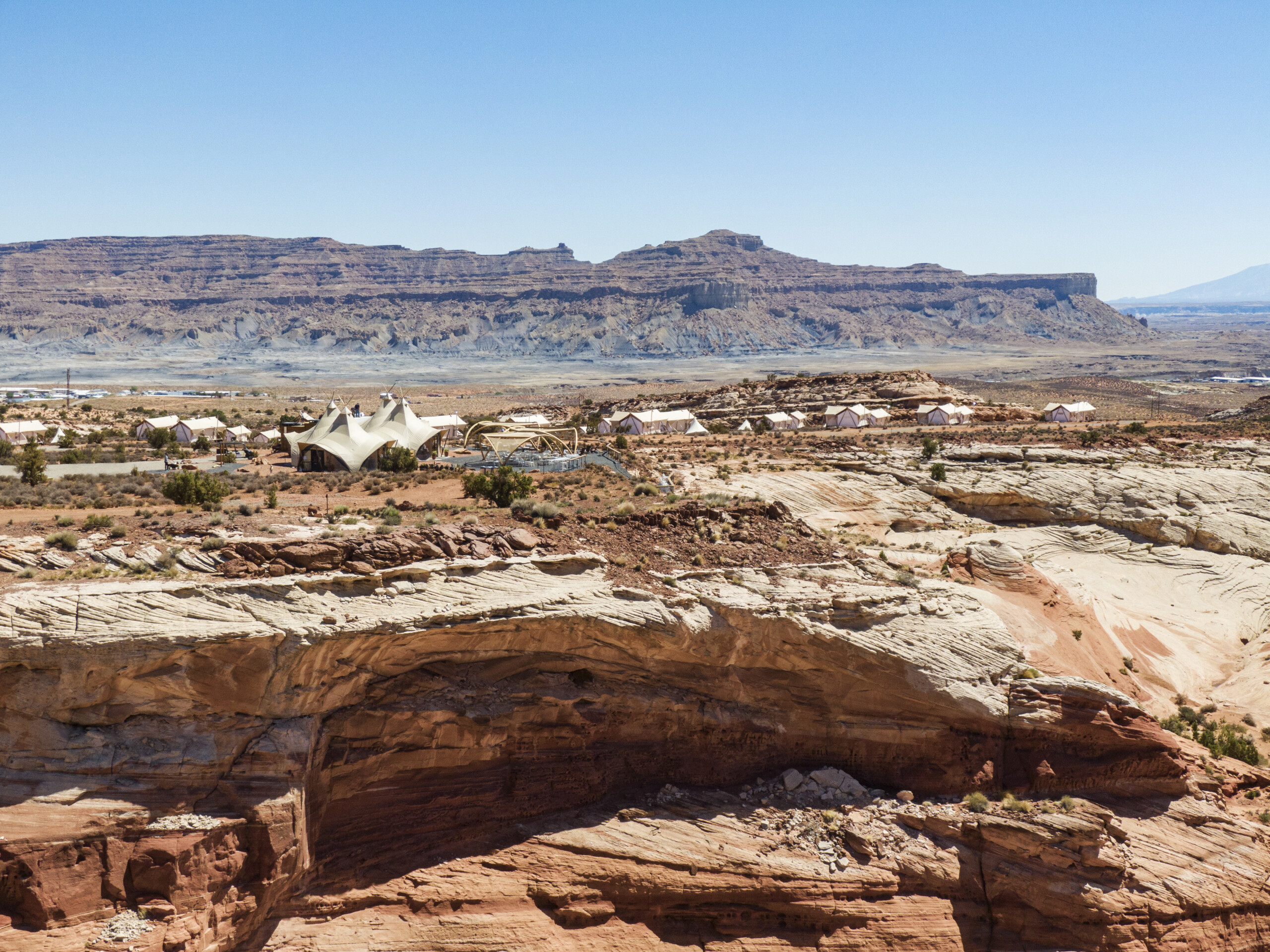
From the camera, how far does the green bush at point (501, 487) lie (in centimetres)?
2381

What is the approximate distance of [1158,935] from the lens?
1684 centimetres

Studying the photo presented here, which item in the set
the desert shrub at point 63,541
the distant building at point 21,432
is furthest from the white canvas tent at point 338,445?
the distant building at point 21,432

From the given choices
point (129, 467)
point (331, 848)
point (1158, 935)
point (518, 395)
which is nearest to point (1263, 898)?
point (1158, 935)

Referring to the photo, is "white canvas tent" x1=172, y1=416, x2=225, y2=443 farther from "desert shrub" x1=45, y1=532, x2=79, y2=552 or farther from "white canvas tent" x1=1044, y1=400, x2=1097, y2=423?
"white canvas tent" x1=1044, y1=400, x2=1097, y2=423

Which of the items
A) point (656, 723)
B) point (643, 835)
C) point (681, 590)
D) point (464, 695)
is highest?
point (681, 590)

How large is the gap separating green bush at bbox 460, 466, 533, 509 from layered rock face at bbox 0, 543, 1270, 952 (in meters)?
6.28

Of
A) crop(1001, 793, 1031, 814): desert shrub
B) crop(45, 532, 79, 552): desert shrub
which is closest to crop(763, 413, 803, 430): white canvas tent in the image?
crop(1001, 793, 1031, 814): desert shrub

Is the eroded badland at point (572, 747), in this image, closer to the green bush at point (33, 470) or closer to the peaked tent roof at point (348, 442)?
the green bush at point (33, 470)

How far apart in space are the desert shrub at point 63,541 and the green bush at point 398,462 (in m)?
16.0

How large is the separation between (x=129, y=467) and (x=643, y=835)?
3056cm


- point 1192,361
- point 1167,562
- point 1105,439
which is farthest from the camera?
point 1192,361

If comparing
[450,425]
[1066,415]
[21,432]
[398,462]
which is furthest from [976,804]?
[21,432]

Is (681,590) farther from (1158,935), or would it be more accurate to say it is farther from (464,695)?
(1158,935)

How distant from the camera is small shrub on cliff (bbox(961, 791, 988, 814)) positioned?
1805 centimetres
